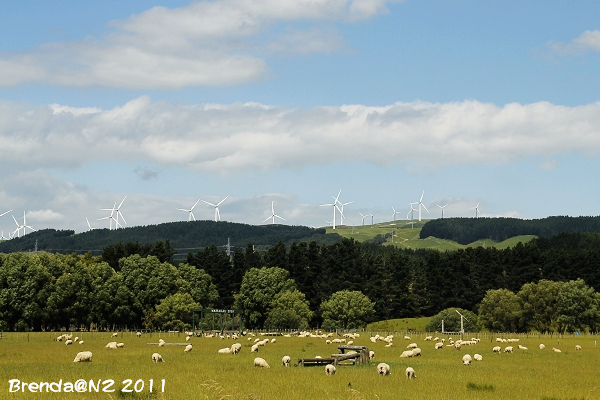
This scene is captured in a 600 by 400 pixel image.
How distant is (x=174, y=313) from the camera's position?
128 metres

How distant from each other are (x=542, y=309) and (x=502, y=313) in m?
6.60

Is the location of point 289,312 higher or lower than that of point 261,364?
lower

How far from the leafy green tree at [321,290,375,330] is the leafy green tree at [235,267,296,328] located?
856cm

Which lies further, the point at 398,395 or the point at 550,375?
the point at 550,375

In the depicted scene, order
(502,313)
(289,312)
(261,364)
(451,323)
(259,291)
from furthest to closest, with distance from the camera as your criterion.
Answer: (259,291) → (451,323) → (502,313) → (289,312) → (261,364)

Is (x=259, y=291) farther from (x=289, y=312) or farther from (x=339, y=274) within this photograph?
(x=339, y=274)

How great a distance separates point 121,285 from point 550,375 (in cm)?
9661

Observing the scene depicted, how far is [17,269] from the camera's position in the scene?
122 metres

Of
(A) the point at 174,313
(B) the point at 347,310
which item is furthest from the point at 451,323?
(A) the point at 174,313

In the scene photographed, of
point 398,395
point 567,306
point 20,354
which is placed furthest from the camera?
point 567,306

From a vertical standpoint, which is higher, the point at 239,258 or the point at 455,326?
the point at 239,258

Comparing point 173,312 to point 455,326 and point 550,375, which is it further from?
point 550,375

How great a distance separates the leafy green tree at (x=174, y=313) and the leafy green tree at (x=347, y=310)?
82.4ft

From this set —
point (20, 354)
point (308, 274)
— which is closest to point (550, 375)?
point (20, 354)
